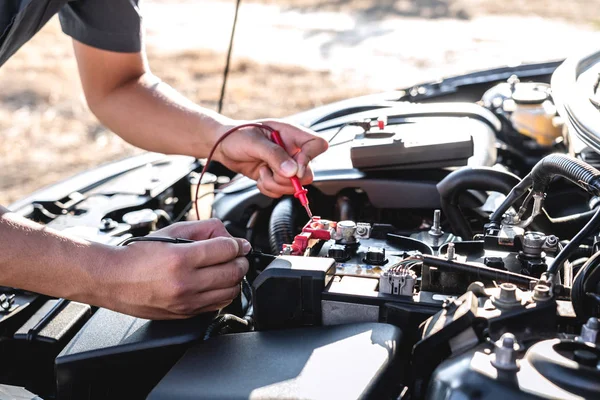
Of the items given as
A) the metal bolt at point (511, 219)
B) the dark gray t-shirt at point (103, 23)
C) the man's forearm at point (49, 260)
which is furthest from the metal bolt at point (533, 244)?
the dark gray t-shirt at point (103, 23)

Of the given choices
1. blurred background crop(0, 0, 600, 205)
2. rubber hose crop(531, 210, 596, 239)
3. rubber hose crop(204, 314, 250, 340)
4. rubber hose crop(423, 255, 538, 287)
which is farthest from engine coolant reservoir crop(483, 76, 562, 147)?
blurred background crop(0, 0, 600, 205)

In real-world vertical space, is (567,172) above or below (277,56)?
below

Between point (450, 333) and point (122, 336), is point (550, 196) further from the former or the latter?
point (122, 336)

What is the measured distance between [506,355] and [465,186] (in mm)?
561

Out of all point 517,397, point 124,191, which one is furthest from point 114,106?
point 517,397

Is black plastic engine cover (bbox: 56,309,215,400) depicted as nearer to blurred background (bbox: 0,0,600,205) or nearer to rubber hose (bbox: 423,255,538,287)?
rubber hose (bbox: 423,255,538,287)

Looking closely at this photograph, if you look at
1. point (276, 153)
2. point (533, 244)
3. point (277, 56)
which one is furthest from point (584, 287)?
point (277, 56)

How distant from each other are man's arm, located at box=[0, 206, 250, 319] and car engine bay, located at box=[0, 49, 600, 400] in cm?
4

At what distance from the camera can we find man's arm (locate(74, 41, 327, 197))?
1.39 meters

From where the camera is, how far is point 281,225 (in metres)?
1.42

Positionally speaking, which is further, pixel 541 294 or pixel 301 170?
pixel 301 170

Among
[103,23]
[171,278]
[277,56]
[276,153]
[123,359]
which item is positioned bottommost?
[123,359]

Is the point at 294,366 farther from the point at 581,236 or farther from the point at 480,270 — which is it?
the point at 581,236

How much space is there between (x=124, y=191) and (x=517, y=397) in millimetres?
1205
